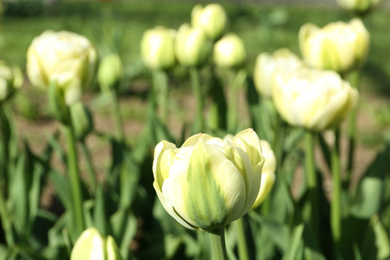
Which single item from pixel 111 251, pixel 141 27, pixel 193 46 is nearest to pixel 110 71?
pixel 193 46

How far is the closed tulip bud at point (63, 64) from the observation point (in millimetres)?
1071

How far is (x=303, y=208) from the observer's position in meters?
1.26

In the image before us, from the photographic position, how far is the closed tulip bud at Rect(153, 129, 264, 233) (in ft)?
2.00

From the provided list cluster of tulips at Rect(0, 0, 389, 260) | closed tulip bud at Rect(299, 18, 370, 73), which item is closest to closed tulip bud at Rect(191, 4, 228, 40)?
cluster of tulips at Rect(0, 0, 389, 260)

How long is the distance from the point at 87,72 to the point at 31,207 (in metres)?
0.44

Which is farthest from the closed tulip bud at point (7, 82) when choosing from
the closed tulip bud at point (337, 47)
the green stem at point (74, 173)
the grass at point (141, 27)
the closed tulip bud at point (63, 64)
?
the grass at point (141, 27)

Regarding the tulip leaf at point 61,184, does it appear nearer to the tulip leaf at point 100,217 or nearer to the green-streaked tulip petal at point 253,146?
the tulip leaf at point 100,217

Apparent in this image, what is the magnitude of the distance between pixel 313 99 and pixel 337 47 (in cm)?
Answer: 21

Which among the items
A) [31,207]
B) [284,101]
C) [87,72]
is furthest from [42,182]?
[284,101]

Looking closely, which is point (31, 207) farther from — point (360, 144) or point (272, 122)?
point (360, 144)

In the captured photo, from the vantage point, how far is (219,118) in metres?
1.56

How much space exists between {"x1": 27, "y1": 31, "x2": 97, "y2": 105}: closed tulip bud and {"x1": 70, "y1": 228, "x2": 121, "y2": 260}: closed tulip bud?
0.36 meters

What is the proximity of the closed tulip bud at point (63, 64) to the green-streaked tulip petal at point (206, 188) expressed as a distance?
0.50m

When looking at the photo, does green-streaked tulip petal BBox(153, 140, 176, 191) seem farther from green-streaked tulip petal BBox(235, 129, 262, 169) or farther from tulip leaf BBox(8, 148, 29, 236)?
tulip leaf BBox(8, 148, 29, 236)
